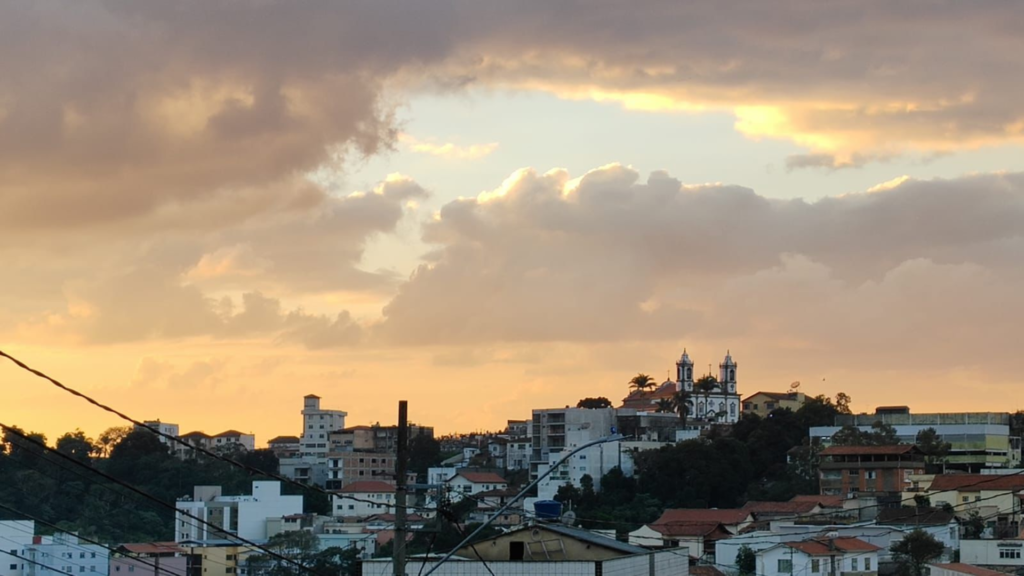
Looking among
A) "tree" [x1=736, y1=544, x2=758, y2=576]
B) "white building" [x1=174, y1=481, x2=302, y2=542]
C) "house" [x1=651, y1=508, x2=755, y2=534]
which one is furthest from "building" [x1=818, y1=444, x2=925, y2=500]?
"white building" [x1=174, y1=481, x2=302, y2=542]

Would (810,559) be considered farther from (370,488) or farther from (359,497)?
(370,488)

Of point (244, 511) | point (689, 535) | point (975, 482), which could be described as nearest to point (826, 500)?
point (975, 482)

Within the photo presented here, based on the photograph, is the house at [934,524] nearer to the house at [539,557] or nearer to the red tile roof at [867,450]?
the red tile roof at [867,450]

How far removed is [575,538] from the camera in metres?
48.6

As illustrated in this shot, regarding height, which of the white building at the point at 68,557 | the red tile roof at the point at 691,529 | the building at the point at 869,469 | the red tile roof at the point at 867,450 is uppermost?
the red tile roof at the point at 867,450

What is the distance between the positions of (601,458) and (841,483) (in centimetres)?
4076

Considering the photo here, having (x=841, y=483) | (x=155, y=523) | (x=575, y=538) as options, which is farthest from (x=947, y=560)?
(x=155, y=523)

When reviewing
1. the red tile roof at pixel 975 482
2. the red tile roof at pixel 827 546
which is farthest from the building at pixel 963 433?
the red tile roof at pixel 827 546

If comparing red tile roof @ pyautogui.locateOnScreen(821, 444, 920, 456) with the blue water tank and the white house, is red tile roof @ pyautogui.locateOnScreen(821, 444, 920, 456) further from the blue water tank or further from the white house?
the blue water tank

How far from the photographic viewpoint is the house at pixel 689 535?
109m

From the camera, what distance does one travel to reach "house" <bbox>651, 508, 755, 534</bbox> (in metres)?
121

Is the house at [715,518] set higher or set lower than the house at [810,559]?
higher

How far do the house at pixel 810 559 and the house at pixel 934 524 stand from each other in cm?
1213

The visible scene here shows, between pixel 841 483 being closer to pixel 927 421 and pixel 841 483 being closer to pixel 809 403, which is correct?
→ pixel 927 421
